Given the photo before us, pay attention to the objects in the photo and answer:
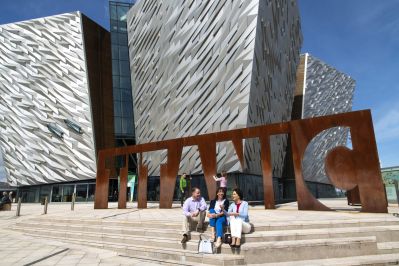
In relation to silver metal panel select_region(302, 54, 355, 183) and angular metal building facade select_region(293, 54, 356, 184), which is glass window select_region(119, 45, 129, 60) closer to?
angular metal building facade select_region(293, 54, 356, 184)

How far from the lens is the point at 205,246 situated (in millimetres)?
7367

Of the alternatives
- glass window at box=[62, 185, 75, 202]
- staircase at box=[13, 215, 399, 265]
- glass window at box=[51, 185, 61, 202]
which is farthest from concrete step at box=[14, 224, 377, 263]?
glass window at box=[51, 185, 61, 202]

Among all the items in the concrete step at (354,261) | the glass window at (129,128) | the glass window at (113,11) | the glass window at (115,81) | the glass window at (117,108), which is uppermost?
the glass window at (113,11)

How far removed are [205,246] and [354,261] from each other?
3199 millimetres

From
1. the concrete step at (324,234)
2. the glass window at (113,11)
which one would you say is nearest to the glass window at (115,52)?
the glass window at (113,11)

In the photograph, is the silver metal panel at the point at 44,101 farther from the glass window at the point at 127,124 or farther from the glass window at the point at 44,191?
the glass window at the point at 127,124

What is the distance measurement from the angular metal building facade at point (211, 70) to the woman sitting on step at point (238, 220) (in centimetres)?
1465

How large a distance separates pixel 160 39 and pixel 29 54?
54.5ft

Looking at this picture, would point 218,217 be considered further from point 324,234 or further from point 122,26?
point 122,26

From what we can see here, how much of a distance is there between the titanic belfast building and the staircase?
560 inches

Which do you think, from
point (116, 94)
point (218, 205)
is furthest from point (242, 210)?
point (116, 94)

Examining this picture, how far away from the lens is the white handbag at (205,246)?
7.30 m

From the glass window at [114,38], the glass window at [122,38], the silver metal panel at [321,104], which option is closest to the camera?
the silver metal panel at [321,104]

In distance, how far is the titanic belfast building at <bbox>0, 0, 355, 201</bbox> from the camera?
24.2m
